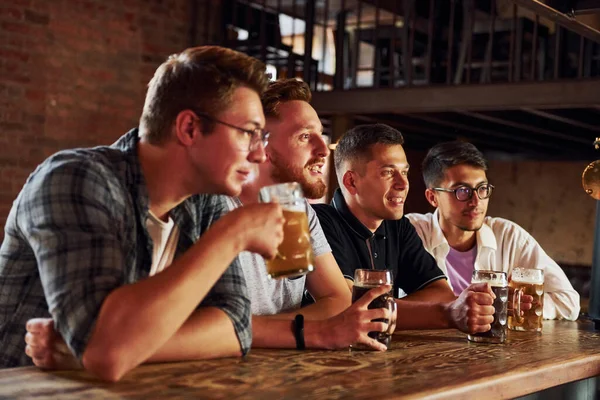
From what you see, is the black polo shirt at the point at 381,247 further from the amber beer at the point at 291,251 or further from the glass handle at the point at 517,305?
the amber beer at the point at 291,251

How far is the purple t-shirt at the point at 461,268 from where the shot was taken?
3490 mm

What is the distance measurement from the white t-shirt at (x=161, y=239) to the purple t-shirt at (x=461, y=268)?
1892 mm

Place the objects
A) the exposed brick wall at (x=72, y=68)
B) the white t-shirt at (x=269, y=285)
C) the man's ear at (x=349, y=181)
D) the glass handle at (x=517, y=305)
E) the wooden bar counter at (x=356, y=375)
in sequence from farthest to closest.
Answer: the exposed brick wall at (x=72, y=68), the man's ear at (x=349, y=181), the glass handle at (x=517, y=305), the white t-shirt at (x=269, y=285), the wooden bar counter at (x=356, y=375)

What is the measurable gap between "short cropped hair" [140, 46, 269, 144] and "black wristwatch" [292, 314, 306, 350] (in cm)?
53

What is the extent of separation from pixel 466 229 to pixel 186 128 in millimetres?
1893

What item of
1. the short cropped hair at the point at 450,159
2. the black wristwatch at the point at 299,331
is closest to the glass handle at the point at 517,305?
the black wristwatch at the point at 299,331

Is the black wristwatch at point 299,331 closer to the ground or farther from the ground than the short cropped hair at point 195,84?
closer to the ground

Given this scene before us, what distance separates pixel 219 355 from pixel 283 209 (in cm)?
34

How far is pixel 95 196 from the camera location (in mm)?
1621

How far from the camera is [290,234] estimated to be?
175cm

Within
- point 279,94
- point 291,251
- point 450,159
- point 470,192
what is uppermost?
point 279,94

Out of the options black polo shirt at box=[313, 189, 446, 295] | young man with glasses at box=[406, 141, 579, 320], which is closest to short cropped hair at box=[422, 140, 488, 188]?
young man with glasses at box=[406, 141, 579, 320]

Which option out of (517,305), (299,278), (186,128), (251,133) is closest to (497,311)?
(517,305)

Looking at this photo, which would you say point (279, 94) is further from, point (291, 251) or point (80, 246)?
point (80, 246)
